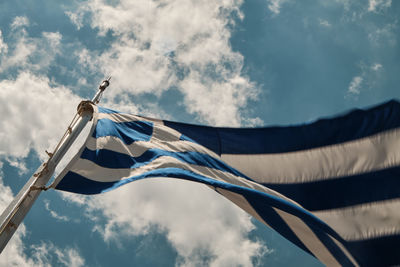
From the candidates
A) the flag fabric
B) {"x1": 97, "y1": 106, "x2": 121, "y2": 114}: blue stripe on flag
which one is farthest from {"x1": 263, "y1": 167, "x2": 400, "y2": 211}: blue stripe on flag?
{"x1": 97, "y1": 106, "x2": 121, "y2": 114}: blue stripe on flag

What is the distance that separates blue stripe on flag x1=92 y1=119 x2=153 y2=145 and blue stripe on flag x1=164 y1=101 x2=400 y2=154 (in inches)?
25.9

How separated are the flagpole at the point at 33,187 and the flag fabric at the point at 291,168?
38 centimetres

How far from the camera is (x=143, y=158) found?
9227mm

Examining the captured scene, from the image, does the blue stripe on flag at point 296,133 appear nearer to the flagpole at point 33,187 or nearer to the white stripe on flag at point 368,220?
the white stripe on flag at point 368,220

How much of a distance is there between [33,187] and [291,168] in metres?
6.22

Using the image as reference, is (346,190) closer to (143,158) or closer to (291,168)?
(291,168)

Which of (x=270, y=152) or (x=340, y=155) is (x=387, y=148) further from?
(x=270, y=152)

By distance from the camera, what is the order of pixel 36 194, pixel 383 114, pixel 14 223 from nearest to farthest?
pixel 14 223
pixel 36 194
pixel 383 114

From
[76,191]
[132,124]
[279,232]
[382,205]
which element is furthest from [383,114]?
[76,191]

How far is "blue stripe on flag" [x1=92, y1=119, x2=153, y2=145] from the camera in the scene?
9.61 m

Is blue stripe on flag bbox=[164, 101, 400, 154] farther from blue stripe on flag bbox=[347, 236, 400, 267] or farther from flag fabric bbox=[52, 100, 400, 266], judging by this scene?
blue stripe on flag bbox=[347, 236, 400, 267]

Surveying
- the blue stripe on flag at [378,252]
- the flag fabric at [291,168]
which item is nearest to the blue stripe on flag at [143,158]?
the flag fabric at [291,168]

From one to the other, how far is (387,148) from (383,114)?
865mm

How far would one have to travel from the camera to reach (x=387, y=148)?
9031 millimetres
